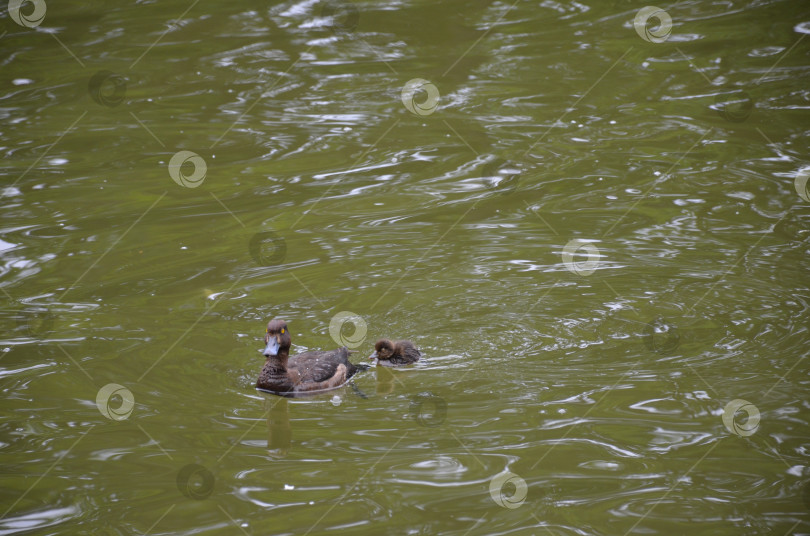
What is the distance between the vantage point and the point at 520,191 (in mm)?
9648

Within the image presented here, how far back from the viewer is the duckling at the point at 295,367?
21.5 feet

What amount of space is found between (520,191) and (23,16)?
9.35 m

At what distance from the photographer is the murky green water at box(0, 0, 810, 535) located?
5535 mm

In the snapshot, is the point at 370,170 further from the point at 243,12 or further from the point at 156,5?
the point at 156,5

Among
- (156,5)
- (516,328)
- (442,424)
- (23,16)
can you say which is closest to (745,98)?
(516,328)

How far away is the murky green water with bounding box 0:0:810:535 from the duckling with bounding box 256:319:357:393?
173mm

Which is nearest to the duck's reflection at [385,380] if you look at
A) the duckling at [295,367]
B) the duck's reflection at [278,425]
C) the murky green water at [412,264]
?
the murky green water at [412,264]

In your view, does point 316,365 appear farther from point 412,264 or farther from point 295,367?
point 412,264

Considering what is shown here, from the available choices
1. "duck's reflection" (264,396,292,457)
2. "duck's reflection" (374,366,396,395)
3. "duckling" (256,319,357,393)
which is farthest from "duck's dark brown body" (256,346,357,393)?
"duck's reflection" (374,366,396,395)

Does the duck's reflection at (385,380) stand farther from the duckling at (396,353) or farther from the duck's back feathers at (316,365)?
the duck's back feathers at (316,365)

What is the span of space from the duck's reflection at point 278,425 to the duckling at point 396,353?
82cm

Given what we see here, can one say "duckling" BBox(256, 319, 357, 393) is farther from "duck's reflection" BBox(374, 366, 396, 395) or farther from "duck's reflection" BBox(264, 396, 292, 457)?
"duck's reflection" BBox(374, 366, 396, 395)

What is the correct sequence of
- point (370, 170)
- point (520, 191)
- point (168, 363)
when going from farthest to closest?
point (370, 170)
point (520, 191)
point (168, 363)

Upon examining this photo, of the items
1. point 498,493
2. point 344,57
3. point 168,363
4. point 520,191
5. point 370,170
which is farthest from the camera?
point 344,57
